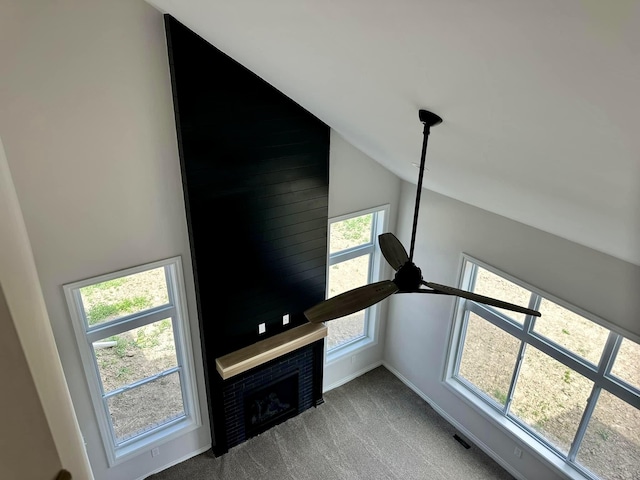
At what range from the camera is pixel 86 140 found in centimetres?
377

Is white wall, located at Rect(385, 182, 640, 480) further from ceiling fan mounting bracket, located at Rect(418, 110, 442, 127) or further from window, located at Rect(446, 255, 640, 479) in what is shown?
ceiling fan mounting bracket, located at Rect(418, 110, 442, 127)

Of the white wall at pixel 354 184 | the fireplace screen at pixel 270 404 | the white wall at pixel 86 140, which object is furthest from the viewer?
the fireplace screen at pixel 270 404

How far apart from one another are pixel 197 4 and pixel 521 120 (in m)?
2.17

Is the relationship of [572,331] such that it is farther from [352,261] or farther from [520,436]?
[352,261]

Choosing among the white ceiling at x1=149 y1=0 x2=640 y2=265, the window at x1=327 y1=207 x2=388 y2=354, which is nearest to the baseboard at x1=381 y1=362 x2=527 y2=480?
the window at x1=327 y1=207 x2=388 y2=354

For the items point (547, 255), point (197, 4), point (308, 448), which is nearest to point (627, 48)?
point (197, 4)

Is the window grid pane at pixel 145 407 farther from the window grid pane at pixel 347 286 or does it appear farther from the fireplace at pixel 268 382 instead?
the window grid pane at pixel 347 286

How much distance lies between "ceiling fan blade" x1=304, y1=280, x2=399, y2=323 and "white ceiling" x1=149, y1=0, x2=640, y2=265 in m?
1.15

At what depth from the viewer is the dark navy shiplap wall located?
408cm

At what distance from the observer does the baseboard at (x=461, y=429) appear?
5480 millimetres

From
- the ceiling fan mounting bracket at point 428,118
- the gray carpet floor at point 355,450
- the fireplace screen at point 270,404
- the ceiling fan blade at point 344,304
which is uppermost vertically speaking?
the ceiling fan mounting bracket at point 428,118

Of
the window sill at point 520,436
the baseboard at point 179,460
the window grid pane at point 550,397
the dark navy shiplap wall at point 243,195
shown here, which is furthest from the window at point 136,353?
the window grid pane at point 550,397

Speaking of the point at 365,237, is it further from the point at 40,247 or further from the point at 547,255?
the point at 40,247

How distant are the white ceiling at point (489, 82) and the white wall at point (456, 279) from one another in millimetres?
326
